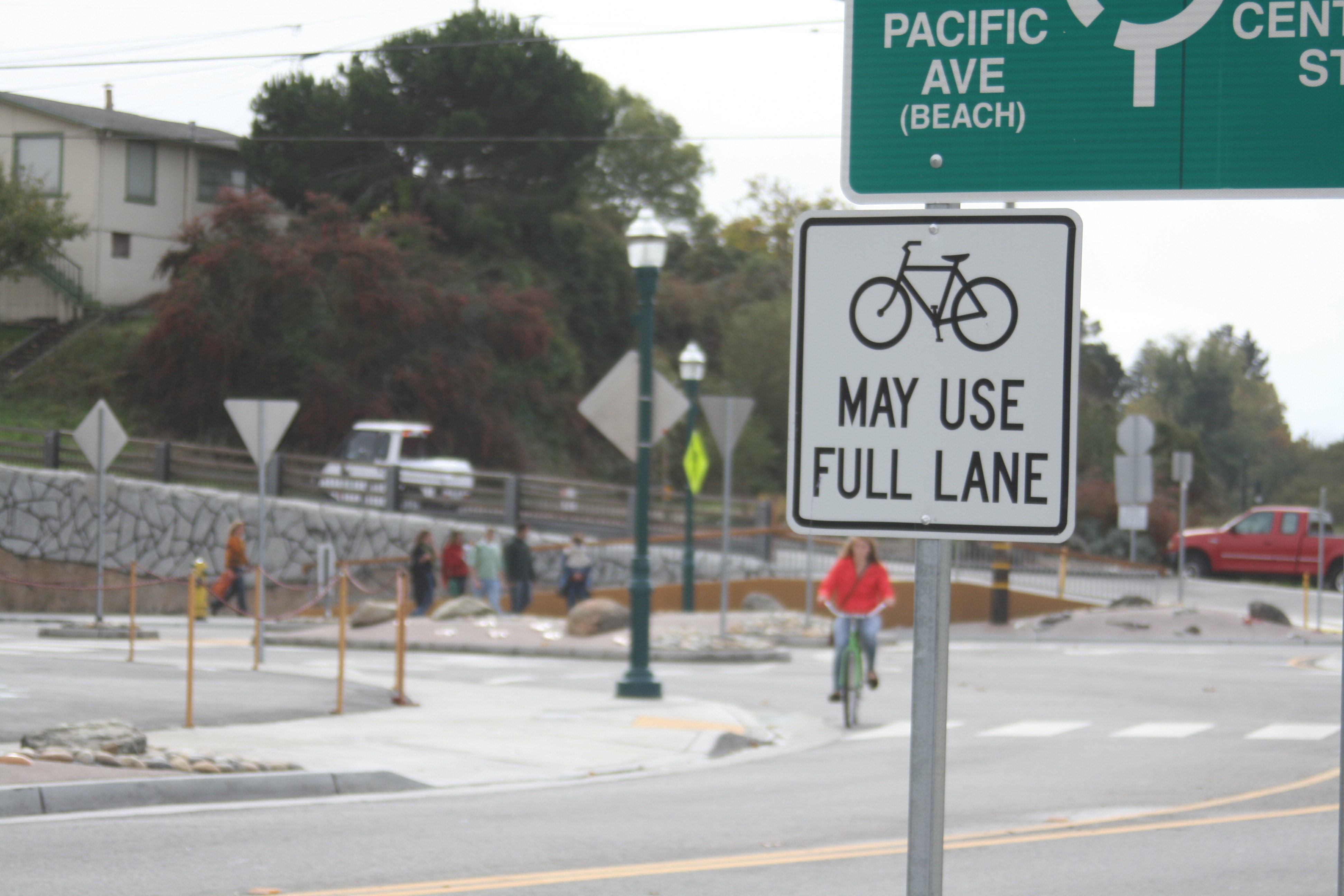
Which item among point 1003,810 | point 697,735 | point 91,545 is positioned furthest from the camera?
point 91,545

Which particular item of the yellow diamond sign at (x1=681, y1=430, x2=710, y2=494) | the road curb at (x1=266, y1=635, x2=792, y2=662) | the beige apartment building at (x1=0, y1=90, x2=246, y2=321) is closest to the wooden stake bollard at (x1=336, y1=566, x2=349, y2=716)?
the beige apartment building at (x1=0, y1=90, x2=246, y2=321)

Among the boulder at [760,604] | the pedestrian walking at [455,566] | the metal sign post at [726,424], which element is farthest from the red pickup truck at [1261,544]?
the metal sign post at [726,424]

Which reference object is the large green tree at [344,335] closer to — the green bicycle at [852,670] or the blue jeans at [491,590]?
the blue jeans at [491,590]

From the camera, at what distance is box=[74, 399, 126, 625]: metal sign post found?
18.4 meters

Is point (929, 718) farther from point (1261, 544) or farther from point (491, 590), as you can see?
point (1261, 544)

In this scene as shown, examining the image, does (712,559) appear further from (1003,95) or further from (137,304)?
(1003,95)

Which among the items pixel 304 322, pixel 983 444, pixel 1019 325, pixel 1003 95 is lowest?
pixel 983 444

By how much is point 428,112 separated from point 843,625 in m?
30.4

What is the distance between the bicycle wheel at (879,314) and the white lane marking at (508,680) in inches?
555

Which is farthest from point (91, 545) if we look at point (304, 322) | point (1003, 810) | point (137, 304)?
point (1003, 810)

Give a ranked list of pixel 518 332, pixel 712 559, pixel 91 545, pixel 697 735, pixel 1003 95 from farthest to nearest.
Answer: pixel 518 332, pixel 712 559, pixel 91 545, pixel 697 735, pixel 1003 95

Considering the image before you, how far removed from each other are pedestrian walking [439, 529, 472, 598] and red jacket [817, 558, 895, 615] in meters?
13.6

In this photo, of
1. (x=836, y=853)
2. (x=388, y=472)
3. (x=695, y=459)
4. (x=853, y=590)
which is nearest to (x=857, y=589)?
(x=853, y=590)

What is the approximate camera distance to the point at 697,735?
12.4m
